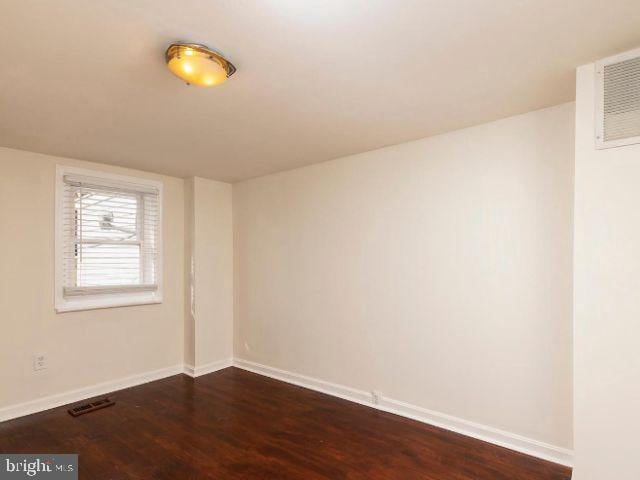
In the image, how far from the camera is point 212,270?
4547mm

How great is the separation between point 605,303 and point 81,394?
431 cm

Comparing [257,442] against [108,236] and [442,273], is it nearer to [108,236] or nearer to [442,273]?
[442,273]

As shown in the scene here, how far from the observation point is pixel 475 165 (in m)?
2.84

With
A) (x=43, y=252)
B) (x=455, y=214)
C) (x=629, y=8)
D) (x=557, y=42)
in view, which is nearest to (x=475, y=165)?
(x=455, y=214)

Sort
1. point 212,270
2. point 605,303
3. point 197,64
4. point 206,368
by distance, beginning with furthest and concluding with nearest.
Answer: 1. point 212,270
2. point 206,368
3. point 605,303
4. point 197,64

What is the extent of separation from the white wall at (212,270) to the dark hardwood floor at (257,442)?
0.90m

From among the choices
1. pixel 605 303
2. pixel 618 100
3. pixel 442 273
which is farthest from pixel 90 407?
pixel 618 100

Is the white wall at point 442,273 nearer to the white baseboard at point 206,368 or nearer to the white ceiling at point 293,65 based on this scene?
the white ceiling at point 293,65

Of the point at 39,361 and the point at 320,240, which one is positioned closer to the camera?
the point at 39,361

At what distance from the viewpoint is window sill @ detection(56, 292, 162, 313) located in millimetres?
3536

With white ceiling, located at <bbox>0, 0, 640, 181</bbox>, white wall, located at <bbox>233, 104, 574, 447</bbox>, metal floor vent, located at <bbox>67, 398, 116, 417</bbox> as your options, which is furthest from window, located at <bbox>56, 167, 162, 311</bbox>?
white wall, located at <bbox>233, 104, 574, 447</bbox>

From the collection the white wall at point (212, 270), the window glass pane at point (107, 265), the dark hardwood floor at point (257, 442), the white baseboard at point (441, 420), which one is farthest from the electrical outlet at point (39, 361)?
the white baseboard at point (441, 420)

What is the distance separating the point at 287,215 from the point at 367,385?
77.4 inches

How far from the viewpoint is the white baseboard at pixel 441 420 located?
247 centimetres
